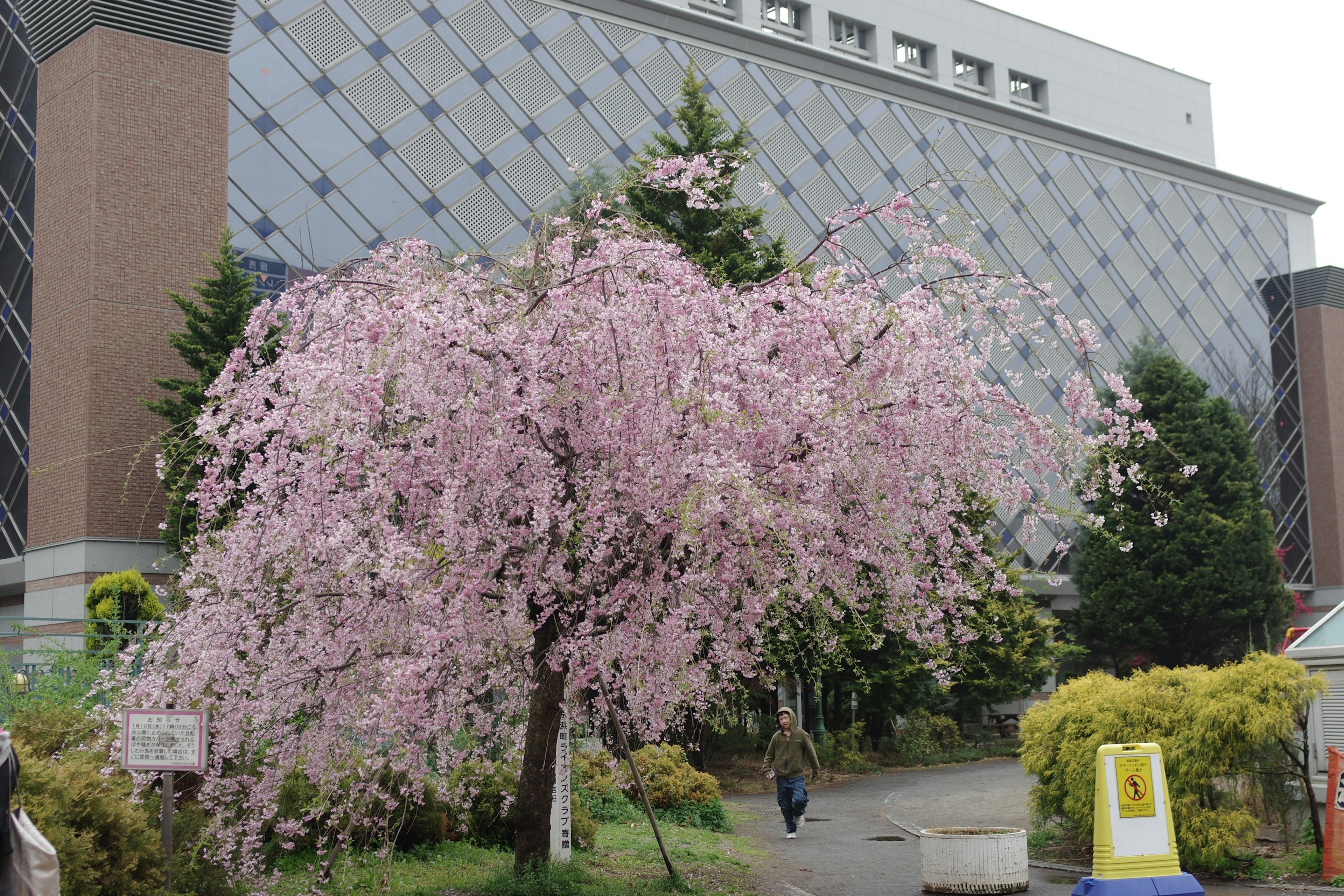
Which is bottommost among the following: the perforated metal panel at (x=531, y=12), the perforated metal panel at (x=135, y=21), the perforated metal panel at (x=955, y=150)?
the perforated metal panel at (x=135, y=21)

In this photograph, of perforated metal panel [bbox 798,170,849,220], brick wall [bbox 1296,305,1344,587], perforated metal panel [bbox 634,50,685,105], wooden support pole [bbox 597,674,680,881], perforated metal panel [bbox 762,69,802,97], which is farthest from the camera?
brick wall [bbox 1296,305,1344,587]

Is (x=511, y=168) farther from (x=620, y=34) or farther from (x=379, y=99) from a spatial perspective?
(x=620, y=34)

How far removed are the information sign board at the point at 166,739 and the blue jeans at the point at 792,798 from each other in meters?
8.56

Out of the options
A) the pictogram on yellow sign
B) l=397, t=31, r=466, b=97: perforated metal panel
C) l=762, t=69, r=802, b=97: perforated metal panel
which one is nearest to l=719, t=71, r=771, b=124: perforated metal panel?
l=762, t=69, r=802, b=97: perforated metal panel

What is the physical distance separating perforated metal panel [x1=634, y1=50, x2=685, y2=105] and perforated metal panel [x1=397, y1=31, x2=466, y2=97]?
5.40 metres

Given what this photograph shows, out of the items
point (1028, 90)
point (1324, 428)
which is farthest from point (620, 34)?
point (1324, 428)

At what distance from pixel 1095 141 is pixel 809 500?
3794cm

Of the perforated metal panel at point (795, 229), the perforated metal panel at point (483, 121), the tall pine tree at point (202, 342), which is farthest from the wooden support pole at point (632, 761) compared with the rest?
the perforated metal panel at point (795, 229)

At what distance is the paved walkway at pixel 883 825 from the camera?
11336 millimetres

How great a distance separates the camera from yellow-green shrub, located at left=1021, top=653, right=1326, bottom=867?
34.1 feet

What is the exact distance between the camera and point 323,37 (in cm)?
2667

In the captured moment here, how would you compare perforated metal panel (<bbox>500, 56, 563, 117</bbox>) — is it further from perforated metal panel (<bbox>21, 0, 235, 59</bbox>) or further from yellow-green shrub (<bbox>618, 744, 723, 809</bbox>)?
yellow-green shrub (<bbox>618, 744, 723, 809</bbox>)

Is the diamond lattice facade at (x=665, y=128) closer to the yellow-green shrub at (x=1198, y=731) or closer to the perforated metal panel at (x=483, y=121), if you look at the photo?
the perforated metal panel at (x=483, y=121)

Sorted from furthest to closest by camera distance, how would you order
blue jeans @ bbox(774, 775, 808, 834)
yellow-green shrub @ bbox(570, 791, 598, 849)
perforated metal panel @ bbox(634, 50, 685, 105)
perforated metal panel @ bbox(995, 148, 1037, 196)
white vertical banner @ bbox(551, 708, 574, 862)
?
perforated metal panel @ bbox(995, 148, 1037, 196), perforated metal panel @ bbox(634, 50, 685, 105), blue jeans @ bbox(774, 775, 808, 834), yellow-green shrub @ bbox(570, 791, 598, 849), white vertical banner @ bbox(551, 708, 574, 862)
